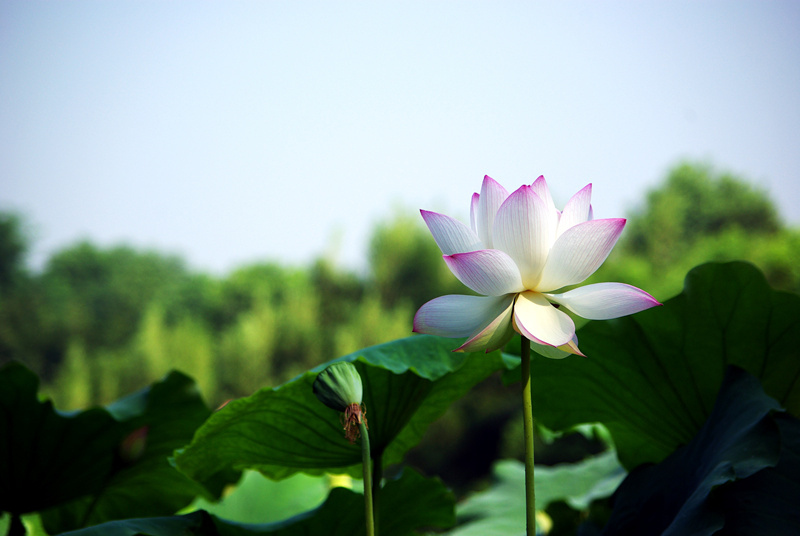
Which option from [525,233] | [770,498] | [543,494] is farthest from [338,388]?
[543,494]

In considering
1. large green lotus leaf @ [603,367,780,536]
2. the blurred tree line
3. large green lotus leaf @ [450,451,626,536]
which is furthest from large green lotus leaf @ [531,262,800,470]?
the blurred tree line

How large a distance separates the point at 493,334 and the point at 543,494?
24.3 inches

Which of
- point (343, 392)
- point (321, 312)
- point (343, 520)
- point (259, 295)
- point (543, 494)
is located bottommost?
point (543, 494)

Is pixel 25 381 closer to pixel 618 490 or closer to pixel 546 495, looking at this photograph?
pixel 618 490

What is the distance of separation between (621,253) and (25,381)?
Answer: 10.5m

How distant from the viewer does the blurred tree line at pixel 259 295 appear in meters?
8.04

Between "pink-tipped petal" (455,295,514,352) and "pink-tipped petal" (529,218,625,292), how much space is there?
0.03 meters

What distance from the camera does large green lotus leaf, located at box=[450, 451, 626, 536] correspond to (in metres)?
0.67

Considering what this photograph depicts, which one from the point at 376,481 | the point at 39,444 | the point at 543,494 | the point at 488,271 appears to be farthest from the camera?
the point at 543,494

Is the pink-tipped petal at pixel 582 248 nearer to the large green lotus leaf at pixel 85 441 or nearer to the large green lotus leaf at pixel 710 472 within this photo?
the large green lotus leaf at pixel 710 472

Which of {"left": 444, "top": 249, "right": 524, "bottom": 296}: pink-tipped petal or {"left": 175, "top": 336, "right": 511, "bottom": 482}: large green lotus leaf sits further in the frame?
{"left": 175, "top": 336, "right": 511, "bottom": 482}: large green lotus leaf

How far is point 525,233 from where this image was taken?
10.7 inches

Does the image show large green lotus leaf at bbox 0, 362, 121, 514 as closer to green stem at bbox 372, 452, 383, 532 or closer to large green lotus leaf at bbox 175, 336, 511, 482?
large green lotus leaf at bbox 175, 336, 511, 482

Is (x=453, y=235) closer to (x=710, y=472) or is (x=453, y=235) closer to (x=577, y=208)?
(x=577, y=208)
